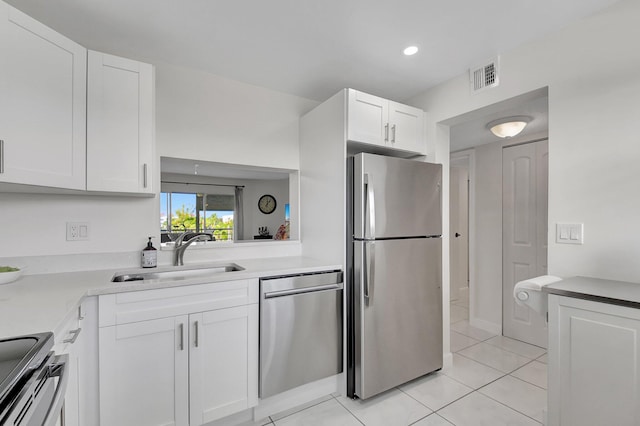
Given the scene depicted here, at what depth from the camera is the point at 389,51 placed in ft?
6.52

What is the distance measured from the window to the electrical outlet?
17.3 inches

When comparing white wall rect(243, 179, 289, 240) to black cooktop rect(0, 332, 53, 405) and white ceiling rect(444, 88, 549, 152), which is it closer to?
white ceiling rect(444, 88, 549, 152)

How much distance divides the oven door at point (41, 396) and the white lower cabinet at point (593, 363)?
1.86 meters

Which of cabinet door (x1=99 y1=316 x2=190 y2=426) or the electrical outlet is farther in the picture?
the electrical outlet

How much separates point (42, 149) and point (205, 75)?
3.93 feet

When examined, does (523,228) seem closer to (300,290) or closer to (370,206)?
(370,206)

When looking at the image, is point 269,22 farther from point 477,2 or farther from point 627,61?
point 627,61

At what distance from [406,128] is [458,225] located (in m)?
2.62

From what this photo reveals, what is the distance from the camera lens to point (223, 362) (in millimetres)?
1700

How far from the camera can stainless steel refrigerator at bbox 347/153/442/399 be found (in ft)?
6.59

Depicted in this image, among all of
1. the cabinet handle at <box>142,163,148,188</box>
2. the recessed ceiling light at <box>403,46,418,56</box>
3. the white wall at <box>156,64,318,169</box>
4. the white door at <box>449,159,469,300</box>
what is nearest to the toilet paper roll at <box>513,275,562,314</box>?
the recessed ceiling light at <box>403,46,418,56</box>

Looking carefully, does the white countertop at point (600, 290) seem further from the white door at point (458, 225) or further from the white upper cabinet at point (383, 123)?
the white door at point (458, 225)

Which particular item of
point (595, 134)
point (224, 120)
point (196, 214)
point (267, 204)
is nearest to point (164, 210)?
point (196, 214)

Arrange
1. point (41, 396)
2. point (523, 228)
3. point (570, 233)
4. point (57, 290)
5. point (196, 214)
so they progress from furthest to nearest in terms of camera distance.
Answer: point (523, 228) → point (196, 214) → point (570, 233) → point (57, 290) → point (41, 396)
